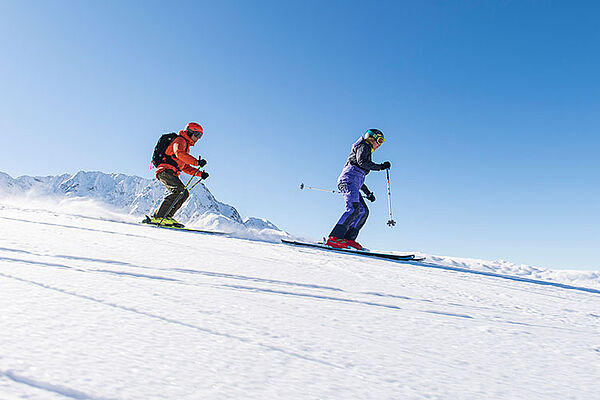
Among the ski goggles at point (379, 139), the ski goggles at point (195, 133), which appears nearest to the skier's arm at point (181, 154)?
the ski goggles at point (195, 133)

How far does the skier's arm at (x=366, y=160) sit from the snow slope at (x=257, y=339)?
4472 mm

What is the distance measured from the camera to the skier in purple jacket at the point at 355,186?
6668 millimetres

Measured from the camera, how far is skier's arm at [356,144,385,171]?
6.66 metres

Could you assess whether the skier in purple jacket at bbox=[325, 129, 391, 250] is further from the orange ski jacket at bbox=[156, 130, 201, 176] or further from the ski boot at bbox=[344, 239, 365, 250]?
the orange ski jacket at bbox=[156, 130, 201, 176]

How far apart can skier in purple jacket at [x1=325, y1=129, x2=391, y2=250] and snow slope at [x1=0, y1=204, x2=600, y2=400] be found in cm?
427

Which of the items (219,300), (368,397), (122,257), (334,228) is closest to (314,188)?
(334,228)

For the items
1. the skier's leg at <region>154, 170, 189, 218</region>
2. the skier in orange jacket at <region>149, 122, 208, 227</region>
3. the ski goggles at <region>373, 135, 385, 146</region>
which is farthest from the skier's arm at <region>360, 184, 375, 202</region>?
the skier's leg at <region>154, 170, 189, 218</region>

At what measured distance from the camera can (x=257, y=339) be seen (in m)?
1.15

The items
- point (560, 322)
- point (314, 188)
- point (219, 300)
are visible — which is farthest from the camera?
point (314, 188)

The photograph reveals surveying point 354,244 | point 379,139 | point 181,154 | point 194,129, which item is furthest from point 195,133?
point 354,244

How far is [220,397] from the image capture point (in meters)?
0.75

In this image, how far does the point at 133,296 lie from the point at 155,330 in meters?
0.44

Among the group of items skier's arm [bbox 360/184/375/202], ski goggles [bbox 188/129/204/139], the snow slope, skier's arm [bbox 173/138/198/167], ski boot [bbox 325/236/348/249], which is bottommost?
the snow slope

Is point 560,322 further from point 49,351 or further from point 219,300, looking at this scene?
point 49,351
